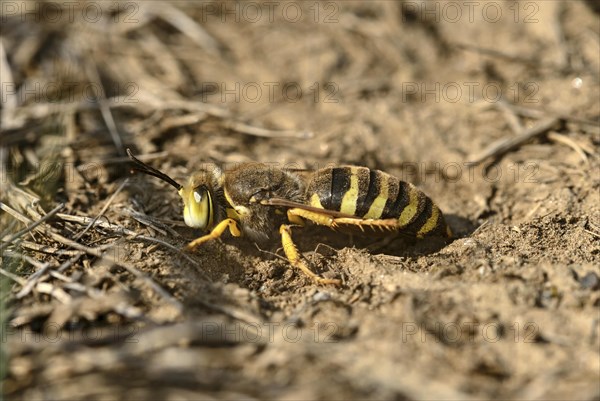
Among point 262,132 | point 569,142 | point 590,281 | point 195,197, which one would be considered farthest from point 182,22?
point 590,281

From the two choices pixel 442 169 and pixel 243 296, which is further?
pixel 442 169

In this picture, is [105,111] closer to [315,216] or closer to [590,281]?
[315,216]

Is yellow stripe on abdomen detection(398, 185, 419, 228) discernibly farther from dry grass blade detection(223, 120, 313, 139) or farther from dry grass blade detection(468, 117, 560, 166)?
dry grass blade detection(223, 120, 313, 139)

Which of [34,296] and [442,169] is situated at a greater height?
[442,169]

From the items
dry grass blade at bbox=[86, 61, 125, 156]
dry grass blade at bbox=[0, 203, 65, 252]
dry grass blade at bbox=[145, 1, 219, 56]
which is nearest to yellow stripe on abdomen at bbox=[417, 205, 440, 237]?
dry grass blade at bbox=[0, 203, 65, 252]

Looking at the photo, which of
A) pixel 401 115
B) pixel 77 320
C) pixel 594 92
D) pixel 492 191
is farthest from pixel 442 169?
pixel 77 320

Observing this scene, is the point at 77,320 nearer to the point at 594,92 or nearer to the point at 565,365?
the point at 565,365

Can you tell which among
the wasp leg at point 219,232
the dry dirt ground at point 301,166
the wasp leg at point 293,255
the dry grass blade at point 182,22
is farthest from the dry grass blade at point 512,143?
the dry grass blade at point 182,22
